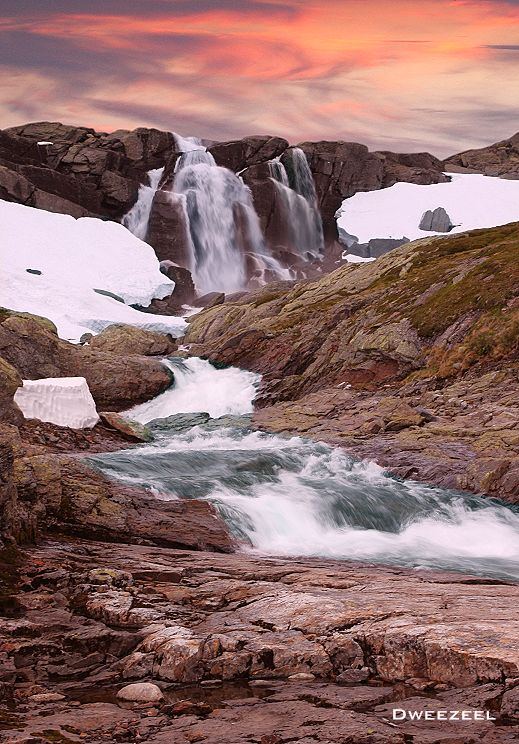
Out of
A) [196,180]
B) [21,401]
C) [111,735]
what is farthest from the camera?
[196,180]

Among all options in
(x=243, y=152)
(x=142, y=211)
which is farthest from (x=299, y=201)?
(x=142, y=211)

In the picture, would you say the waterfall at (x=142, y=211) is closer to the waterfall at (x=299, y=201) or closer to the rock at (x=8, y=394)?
the waterfall at (x=299, y=201)

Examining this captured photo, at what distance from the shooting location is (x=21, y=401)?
94.4 ft

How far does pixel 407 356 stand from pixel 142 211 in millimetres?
81246

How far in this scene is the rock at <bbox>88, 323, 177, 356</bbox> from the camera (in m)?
49.6

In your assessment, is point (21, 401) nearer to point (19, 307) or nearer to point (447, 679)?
point (447, 679)

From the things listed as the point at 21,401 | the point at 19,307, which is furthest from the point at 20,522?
the point at 19,307

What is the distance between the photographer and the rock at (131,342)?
4956 cm

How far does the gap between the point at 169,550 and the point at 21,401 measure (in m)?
14.0

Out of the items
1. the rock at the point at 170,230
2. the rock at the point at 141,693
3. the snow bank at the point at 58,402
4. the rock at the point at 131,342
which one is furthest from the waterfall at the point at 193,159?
the rock at the point at 141,693

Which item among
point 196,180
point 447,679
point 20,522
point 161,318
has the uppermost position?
point 196,180

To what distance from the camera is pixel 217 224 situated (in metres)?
114

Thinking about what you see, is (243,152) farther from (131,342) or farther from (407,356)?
(407,356)

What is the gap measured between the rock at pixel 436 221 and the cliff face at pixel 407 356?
7243cm
